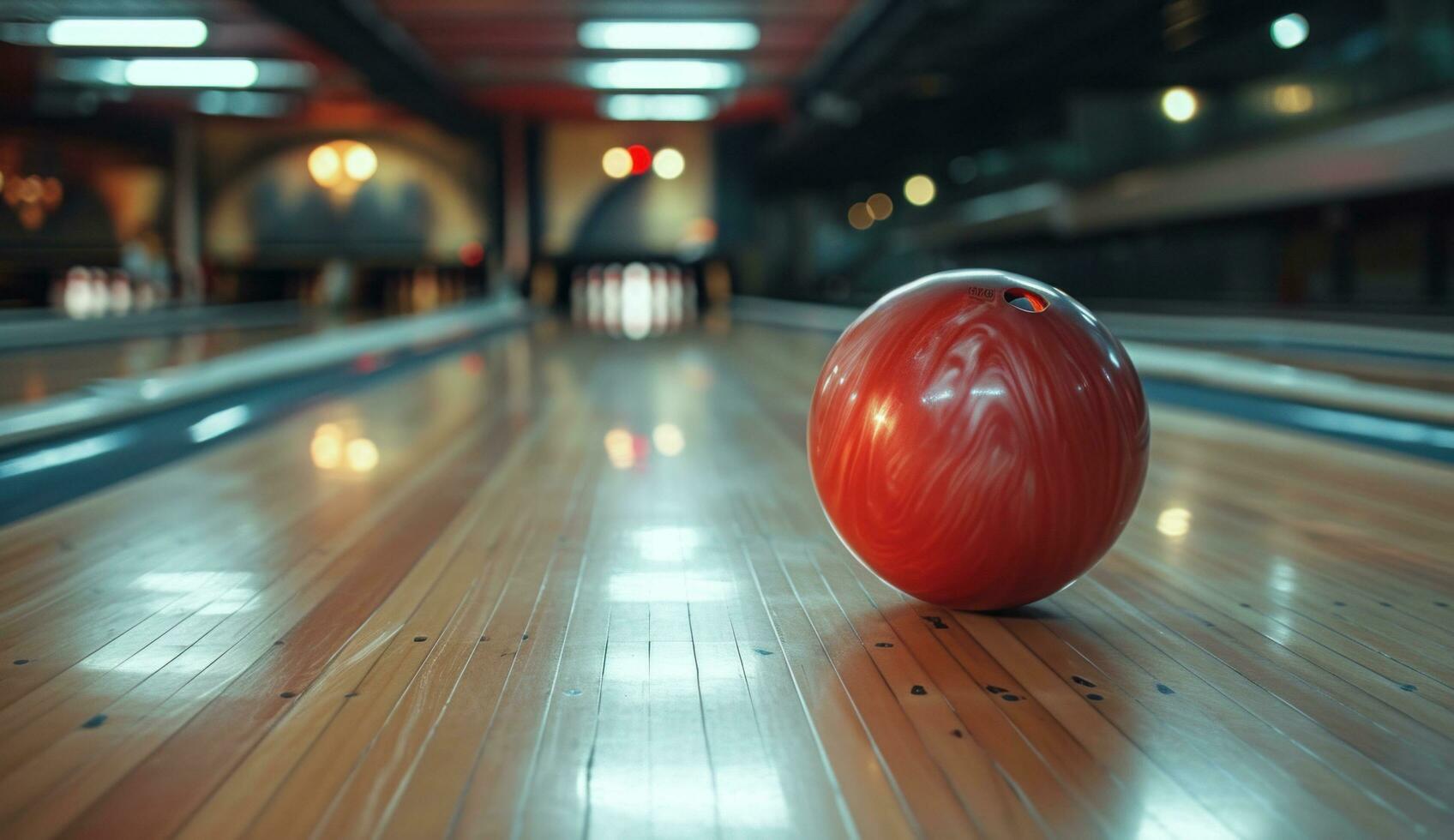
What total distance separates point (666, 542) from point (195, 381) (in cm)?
325

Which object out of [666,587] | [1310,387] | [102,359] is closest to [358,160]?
[102,359]

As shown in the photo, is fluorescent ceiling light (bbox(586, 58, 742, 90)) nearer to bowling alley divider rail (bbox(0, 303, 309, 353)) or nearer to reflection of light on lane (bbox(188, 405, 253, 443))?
bowling alley divider rail (bbox(0, 303, 309, 353))

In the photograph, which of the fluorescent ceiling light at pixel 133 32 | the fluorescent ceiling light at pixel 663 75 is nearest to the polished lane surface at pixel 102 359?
the fluorescent ceiling light at pixel 133 32

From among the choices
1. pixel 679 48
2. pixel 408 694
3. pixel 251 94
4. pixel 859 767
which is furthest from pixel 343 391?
pixel 251 94

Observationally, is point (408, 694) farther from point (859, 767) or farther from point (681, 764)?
point (859, 767)

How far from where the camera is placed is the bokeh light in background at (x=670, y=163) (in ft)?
62.8

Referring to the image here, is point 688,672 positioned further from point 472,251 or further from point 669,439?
point 472,251

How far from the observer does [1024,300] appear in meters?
1.91

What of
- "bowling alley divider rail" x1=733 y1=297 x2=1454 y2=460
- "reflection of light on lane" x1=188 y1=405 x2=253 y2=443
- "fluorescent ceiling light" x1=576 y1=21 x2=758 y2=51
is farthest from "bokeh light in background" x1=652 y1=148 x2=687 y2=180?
"reflection of light on lane" x1=188 y1=405 x2=253 y2=443

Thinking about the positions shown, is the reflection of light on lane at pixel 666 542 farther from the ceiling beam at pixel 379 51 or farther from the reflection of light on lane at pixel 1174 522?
the ceiling beam at pixel 379 51

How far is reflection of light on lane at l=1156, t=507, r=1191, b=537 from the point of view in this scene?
2684mm

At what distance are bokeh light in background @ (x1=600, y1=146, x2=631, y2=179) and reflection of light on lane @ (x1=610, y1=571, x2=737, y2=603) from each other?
17.2m

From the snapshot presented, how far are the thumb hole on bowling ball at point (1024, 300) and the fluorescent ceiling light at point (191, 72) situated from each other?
12634 millimetres

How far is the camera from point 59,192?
6367mm
